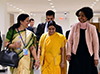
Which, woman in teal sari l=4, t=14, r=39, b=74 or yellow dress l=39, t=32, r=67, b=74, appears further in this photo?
yellow dress l=39, t=32, r=67, b=74

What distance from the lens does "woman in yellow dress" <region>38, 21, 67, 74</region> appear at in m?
3.75

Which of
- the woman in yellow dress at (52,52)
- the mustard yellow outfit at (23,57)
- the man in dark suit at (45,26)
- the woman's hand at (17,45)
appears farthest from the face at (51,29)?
the woman's hand at (17,45)

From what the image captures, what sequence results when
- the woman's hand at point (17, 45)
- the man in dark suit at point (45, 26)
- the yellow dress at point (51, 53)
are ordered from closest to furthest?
the woman's hand at point (17, 45) → the yellow dress at point (51, 53) → the man in dark suit at point (45, 26)

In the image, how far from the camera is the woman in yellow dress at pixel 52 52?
12.3 feet

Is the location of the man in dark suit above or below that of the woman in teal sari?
above

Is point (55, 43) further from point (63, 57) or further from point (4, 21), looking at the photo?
point (4, 21)

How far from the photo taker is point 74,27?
11.3 ft

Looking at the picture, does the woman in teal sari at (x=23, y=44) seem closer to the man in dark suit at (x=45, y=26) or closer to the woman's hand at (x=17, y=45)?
the woman's hand at (x=17, y=45)

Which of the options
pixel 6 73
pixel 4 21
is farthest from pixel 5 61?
pixel 4 21

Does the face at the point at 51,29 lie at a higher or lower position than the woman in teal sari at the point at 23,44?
higher

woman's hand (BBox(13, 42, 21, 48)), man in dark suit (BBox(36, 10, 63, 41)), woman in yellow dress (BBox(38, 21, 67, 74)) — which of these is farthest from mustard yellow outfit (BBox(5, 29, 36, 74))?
man in dark suit (BBox(36, 10, 63, 41))

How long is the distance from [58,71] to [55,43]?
49 cm

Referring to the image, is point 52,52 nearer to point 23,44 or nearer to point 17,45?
point 23,44

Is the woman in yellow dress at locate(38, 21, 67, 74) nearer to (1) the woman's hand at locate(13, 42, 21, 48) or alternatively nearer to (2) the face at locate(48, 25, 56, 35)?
(2) the face at locate(48, 25, 56, 35)
